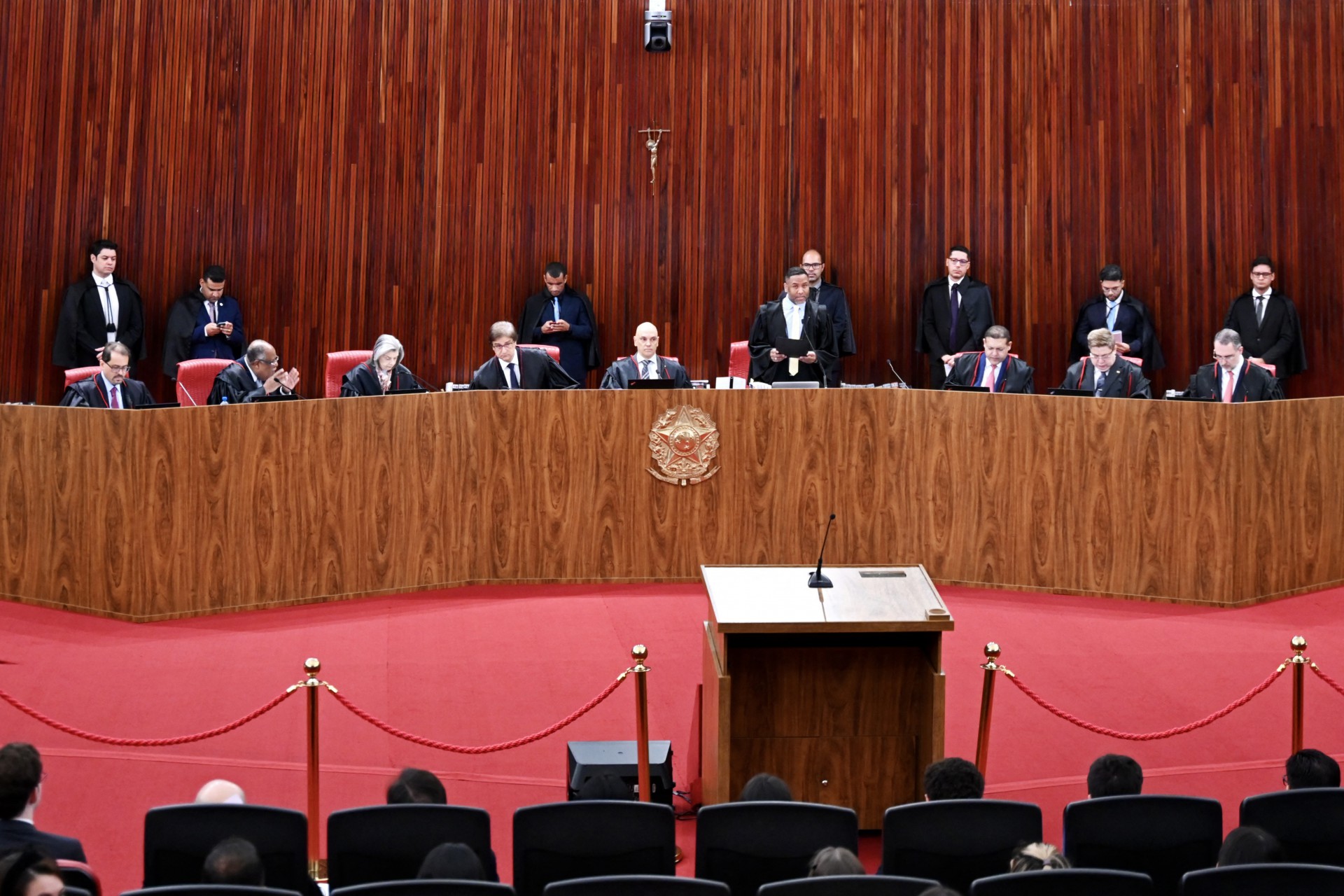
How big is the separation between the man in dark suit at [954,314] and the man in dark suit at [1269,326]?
1.69 metres

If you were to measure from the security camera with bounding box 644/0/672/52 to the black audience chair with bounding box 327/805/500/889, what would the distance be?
8.20 m

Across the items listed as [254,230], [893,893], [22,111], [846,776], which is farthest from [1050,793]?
[22,111]

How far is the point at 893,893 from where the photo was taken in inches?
119

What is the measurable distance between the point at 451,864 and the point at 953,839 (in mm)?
1167

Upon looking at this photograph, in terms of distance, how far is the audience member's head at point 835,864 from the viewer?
314cm

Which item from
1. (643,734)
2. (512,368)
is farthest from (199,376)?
(643,734)

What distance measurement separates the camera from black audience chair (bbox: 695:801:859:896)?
354 cm

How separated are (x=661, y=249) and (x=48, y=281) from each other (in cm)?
422

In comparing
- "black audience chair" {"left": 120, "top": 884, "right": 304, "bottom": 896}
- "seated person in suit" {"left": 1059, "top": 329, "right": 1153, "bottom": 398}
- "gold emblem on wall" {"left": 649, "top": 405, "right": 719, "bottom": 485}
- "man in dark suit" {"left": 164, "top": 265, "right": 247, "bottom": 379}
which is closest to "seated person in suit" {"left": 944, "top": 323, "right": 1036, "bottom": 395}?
"seated person in suit" {"left": 1059, "top": 329, "right": 1153, "bottom": 398}

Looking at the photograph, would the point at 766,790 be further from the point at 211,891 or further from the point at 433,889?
the point at 211,891

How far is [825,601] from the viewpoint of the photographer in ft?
15.5

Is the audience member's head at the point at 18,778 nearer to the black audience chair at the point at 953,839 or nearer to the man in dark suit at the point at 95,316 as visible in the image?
the black audience chair at the point at 953,839

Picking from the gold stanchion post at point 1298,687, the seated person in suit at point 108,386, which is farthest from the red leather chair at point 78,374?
the gold stanchion post at point 1298,687

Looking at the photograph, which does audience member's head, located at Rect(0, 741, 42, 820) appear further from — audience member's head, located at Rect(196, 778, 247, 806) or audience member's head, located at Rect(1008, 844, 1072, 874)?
audience member's head, located at Rect(1008, 844, 1072, 874)
